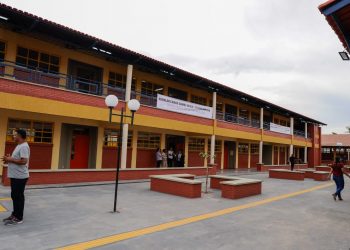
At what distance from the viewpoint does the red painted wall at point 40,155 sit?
15.1 meters

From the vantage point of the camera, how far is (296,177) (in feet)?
69.7

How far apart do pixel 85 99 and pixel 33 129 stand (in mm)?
3167

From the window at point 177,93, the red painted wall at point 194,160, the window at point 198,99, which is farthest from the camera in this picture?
the window at point 198,99

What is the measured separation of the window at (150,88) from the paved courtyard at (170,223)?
1047 centimetres

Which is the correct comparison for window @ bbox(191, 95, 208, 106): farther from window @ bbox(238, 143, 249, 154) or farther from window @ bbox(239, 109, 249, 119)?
window @ bbox(238, 143, 249, 154)

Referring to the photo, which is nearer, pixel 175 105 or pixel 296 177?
pixel 175 105

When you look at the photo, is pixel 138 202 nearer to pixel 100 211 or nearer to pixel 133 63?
pixel 100 211

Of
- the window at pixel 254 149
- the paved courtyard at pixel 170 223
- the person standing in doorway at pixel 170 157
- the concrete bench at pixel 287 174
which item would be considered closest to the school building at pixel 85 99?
the person standing in doorway at pixel 170 157

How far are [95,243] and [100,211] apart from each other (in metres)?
2.78

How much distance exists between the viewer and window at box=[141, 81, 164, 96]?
20.7 meters

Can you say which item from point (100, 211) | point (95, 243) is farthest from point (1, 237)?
point (100, 211)

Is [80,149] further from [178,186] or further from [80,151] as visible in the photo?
[178,186]

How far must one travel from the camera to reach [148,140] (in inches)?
838

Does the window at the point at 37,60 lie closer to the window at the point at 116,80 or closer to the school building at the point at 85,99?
the school building at the point at 85,99
